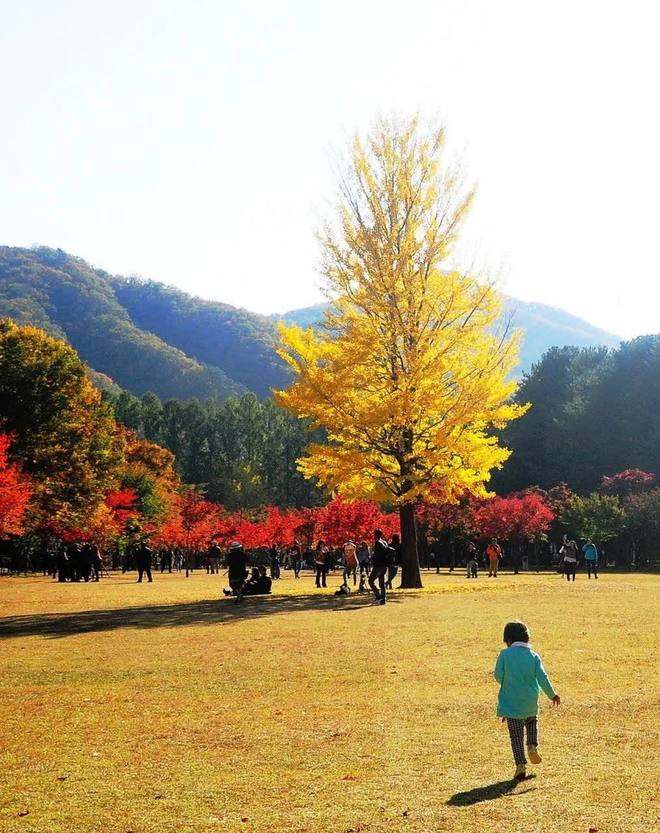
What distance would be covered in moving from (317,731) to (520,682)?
2422 millimetres

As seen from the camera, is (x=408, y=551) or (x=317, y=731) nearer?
(x=317, y=731)

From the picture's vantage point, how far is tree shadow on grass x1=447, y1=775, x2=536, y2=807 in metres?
7.09

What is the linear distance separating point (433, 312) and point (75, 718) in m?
22.0

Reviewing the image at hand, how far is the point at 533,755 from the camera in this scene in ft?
26.2

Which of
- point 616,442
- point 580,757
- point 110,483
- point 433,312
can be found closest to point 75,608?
point 433,312

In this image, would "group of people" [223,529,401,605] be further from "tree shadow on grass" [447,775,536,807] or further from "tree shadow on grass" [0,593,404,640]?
"tree shadow on grass" [447,775,536,807]

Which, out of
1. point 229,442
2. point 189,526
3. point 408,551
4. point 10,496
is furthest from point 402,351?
point 229,442

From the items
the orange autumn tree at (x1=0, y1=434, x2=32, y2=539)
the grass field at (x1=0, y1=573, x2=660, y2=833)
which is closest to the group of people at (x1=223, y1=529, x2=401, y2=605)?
the grass field at (x1=0, y1=573, x2=660, y2=833)

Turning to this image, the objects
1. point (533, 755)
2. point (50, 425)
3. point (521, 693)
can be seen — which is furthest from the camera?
point (50, 425)

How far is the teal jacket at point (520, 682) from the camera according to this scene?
8.16 meters

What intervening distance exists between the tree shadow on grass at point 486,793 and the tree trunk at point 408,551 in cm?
2402

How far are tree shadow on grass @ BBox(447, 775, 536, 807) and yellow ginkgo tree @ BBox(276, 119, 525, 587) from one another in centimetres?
2187

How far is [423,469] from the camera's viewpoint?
103ft

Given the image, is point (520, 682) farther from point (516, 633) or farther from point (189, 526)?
point (189, 526)
